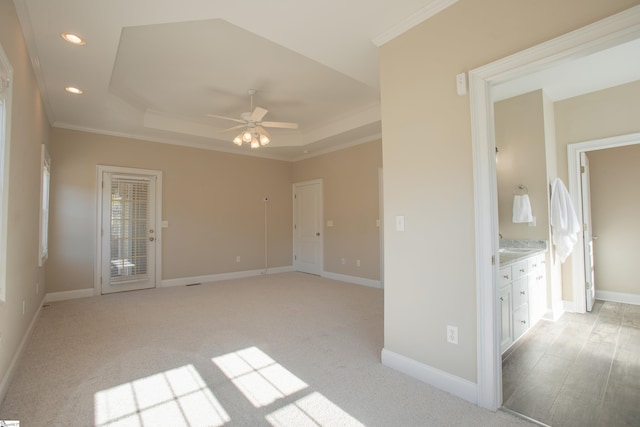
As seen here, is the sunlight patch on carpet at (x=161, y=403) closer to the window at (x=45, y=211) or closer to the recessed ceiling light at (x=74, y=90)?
the window at (x=45, y=211)

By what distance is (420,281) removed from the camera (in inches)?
88.2

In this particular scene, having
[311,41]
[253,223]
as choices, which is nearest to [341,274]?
[253,223]

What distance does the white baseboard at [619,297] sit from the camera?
13.5 ft

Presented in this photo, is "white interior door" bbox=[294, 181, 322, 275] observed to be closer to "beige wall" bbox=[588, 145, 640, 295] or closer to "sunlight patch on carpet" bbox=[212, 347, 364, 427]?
"sunlight patch on carpet" bbox=[212, 347, 364, 427]

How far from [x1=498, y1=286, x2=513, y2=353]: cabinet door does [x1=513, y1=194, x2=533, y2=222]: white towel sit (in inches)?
53.2

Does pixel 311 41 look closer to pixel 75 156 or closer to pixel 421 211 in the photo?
pixel 421 211

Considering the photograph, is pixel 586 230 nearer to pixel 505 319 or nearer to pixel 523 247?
pixel 523 247

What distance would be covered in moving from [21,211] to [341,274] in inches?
189

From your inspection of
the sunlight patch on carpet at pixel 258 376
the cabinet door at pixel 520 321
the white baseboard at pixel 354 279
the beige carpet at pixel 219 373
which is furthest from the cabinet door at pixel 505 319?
the white baseboard at pixel 354 279

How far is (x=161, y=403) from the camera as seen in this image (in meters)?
1.95

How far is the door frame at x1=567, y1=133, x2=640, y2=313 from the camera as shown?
3.62m

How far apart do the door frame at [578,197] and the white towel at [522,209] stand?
A: 0.76 metres

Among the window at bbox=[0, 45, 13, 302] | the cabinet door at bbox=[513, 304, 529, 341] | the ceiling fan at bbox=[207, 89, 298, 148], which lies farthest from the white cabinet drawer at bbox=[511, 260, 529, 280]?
the window at bbox=[0, 45, 13, 302]

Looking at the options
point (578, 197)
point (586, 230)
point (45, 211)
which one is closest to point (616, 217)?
point (586, 230)
